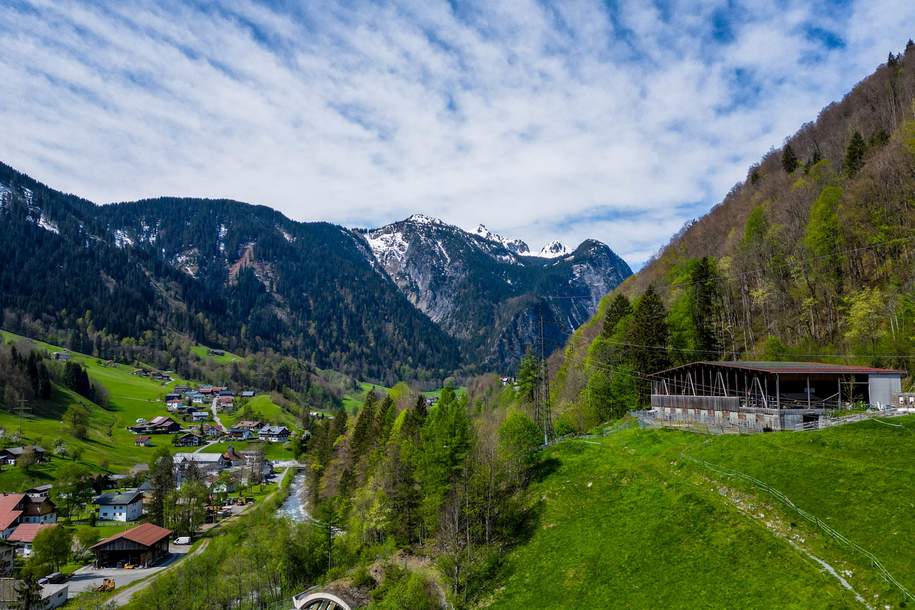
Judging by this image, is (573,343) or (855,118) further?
(573,343)

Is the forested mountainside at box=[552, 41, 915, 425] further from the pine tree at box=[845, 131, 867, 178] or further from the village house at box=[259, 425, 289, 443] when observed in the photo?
the village house at box=[259, 425, 289, 443]

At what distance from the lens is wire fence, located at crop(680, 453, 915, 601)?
68.7 ft

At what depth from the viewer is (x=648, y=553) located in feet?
97.8

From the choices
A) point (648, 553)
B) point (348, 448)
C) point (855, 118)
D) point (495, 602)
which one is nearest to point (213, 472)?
point (348, 448)

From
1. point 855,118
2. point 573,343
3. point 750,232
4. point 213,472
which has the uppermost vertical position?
point 855,118

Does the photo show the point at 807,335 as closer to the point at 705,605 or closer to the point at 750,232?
the point at 750,232

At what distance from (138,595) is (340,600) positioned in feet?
95.4

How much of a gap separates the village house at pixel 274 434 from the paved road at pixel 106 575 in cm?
10739

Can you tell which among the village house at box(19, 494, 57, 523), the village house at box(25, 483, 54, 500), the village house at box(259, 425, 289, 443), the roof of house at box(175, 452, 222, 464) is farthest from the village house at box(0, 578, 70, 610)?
the village house at box(259, 425, 289, 443)

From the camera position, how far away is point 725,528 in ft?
93.9

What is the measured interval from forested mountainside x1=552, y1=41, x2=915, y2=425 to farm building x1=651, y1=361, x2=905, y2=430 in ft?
29.8

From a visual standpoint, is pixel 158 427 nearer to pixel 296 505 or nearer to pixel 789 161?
pixel 296 505

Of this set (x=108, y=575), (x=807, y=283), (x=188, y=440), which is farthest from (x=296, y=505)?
(x=807, y=283)

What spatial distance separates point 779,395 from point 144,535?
282 feet
